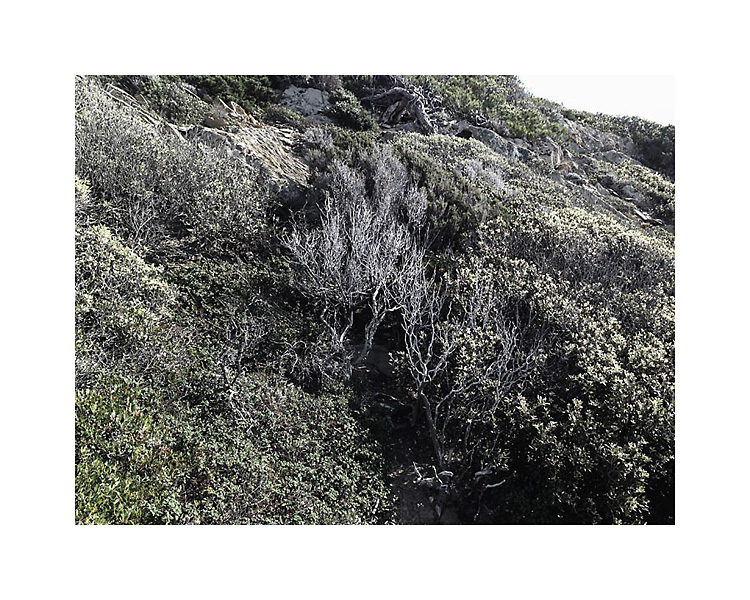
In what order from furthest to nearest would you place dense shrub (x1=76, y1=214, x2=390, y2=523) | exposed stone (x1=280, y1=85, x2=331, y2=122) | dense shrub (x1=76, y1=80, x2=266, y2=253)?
1. exposed stone (x1=280, y1=85, x2=331, y2=122)
2. dense shrub (x1=76, y1=80, x2=266, y2=253)
3. dense shrub (x1=76, y1=214, x2=390, y2=523)

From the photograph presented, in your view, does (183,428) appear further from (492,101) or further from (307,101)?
(492,101)

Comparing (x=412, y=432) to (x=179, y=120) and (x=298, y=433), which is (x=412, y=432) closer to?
(x=298, y=433)

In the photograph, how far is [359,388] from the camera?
660cm

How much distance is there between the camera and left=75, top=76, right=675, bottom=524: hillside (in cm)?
474

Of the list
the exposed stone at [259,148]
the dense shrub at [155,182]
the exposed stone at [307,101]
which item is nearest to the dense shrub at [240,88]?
the exposed stone at [307,101]

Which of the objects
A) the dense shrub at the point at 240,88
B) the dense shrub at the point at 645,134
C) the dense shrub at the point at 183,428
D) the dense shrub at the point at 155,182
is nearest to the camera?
the dense shrub at the point at 183,428

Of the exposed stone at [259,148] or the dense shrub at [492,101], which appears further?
the dense shrub at [492,101]

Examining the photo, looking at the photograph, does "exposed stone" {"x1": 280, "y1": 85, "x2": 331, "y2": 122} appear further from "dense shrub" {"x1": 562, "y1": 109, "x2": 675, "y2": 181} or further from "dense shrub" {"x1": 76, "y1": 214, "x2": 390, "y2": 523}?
"dense shrub" {"x1": 562, "y1": 109, "x2": 675, "y2": 181}

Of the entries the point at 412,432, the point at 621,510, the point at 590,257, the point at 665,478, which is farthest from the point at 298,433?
the point at 590,257

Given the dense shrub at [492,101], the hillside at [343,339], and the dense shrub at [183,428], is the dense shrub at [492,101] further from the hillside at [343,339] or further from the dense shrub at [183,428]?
the dense shrub at [183,428]

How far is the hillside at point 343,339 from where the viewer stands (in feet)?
15.5

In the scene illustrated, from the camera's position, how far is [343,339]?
6805 millimetres

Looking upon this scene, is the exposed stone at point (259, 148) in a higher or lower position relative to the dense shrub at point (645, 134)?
lower

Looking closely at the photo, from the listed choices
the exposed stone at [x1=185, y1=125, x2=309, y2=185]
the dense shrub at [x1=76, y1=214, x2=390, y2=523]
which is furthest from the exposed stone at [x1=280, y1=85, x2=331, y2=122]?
the dense shrub at [x1=76, y1=214, x2=390, y2=523]
